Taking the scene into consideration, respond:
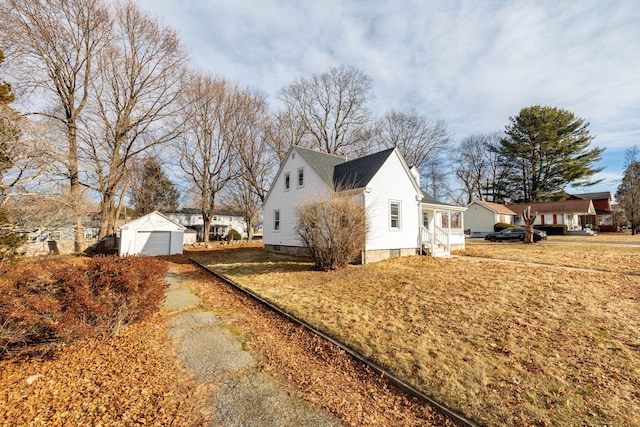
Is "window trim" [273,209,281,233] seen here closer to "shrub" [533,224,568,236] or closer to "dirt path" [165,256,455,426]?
"dirt path" [165,256,455,426]

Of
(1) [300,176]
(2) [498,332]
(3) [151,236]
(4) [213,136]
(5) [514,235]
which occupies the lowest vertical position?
(2) [498,332]

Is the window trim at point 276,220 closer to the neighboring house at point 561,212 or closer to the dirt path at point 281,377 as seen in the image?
the dirt path at point 281,377

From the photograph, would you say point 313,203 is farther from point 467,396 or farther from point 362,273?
point 467,396

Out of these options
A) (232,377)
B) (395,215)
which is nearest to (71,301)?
(232,377)

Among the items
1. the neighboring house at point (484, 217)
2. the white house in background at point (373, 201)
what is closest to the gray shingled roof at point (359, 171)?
the white house in background at point (373, 201)

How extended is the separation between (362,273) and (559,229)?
34.2m

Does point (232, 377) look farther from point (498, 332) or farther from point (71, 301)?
point (498, 332)

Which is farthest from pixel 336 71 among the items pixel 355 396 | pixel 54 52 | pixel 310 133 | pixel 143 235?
pixel 355 396

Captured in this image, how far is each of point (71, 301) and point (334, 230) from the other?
25.6 ft

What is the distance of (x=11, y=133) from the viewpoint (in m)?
6.43

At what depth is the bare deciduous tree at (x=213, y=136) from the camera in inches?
942

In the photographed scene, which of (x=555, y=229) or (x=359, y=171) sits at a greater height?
(x=359, y=171)

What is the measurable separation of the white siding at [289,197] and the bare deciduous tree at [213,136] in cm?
980

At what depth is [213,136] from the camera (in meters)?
25.7
